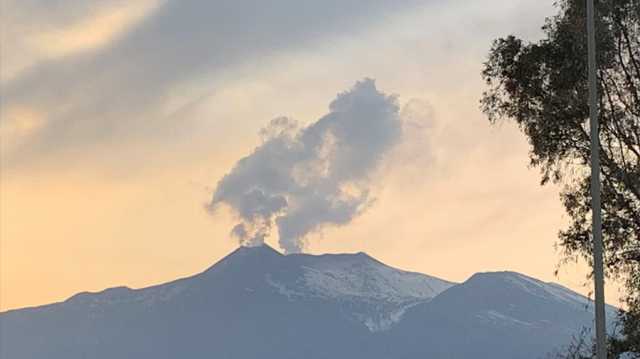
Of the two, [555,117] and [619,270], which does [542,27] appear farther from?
[619,270]

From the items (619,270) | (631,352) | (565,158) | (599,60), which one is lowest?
(631,352)

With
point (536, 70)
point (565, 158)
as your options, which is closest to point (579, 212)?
point (565, 158)

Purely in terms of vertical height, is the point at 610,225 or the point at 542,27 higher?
the point at 542,27

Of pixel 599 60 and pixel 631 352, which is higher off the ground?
pixel 599 60

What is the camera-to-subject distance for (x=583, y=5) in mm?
37375

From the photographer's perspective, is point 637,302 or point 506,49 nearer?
point 637,302

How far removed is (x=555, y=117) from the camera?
37.7 metres

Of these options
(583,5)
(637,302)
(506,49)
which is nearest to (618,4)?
(583,5)

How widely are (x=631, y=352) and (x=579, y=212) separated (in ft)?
15.2

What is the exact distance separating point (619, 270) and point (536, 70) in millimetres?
6606

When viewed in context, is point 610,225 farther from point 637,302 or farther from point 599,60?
point 599,60

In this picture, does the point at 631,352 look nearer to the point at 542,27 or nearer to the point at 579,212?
the point at 579,212

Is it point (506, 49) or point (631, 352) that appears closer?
point (631, 352)

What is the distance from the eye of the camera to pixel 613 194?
3675 centimetres
